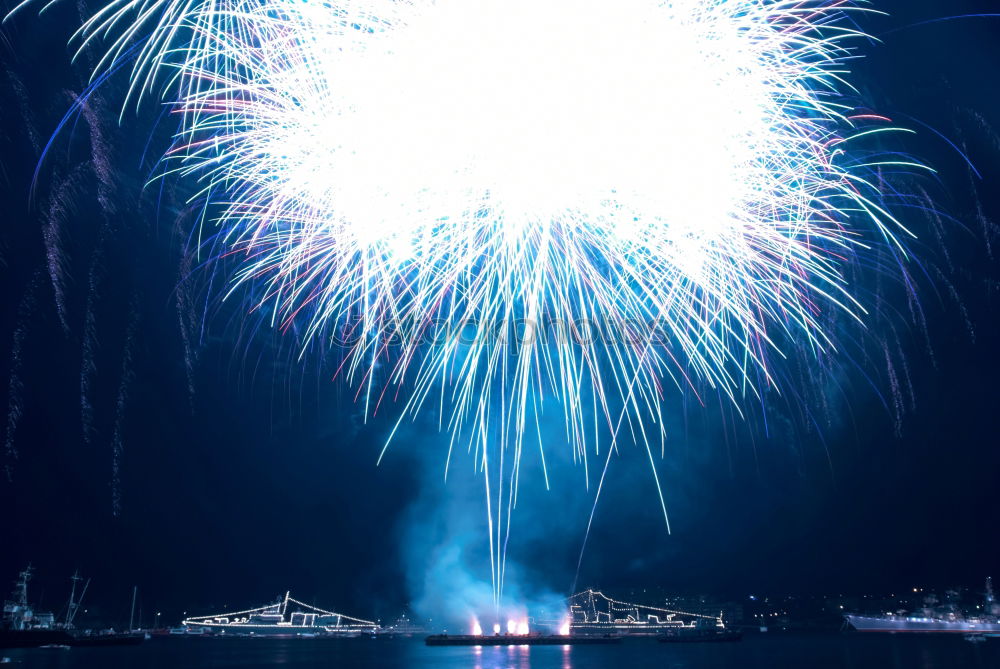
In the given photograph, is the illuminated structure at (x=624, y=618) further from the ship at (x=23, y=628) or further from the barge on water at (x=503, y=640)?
the ship at (x=23, y=628)

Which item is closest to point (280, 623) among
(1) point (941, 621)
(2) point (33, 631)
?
(2) point (33, 631)

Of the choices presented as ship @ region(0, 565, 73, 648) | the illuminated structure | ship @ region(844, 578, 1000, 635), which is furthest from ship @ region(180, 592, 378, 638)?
ship @ region(844, 578, 1000, 635)

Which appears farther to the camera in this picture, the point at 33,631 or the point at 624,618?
the point at 624,618

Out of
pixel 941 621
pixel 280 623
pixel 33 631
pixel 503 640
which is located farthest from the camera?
pixel 280 623

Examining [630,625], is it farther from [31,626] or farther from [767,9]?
[767,9]

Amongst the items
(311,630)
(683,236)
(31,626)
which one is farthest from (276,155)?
(311,630)

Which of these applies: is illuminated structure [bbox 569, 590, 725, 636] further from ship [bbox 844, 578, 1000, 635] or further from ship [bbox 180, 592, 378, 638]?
ship [bbox 180, 592, 378, 638]

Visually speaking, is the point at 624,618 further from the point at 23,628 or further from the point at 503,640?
the point at 23,628

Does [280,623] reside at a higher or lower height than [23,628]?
lower
